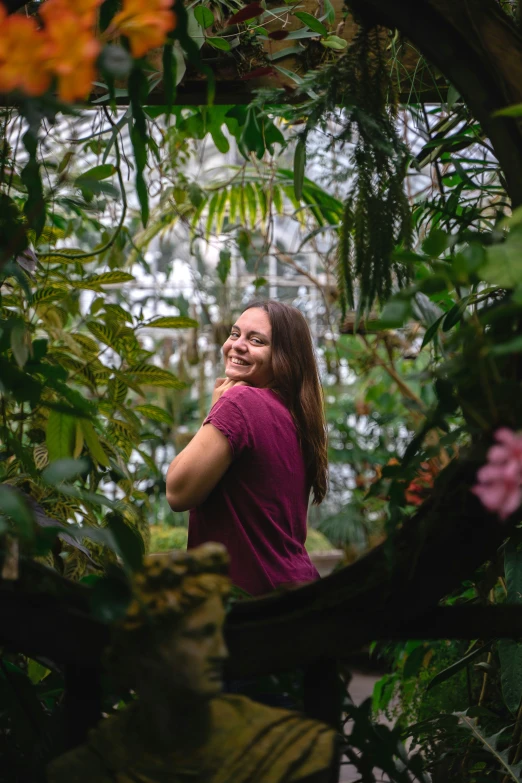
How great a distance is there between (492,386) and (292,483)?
78cm

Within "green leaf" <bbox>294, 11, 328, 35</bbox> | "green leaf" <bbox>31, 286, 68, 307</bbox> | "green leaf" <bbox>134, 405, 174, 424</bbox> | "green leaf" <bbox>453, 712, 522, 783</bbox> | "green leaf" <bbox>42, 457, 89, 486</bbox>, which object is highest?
"green leaf" <bbox>294, 11, 328, 35</bbox>

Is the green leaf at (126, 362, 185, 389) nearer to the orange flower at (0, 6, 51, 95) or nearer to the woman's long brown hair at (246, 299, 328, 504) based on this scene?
the woman's long brown hair at (246, 299, 328, 504)

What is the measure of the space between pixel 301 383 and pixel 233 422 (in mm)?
260

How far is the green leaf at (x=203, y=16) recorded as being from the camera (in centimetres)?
140

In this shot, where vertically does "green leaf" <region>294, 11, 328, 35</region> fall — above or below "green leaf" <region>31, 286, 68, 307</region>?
above

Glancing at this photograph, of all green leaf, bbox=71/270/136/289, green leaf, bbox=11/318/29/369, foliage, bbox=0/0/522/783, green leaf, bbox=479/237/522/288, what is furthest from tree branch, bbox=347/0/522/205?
green leaf, bbox=71/270/136/289

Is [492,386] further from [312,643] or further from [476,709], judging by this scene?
[476,709]

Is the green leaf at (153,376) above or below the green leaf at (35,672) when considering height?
above

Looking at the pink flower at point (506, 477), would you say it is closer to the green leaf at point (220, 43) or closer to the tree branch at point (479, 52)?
the tree branch at point (479, 52)

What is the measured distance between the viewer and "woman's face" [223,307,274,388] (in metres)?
1.55

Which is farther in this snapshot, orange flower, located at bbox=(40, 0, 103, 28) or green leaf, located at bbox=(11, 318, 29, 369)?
green leaf, located at bbox=(11, 318, 29, 369)

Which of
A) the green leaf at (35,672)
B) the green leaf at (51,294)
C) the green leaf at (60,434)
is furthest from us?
the green leaf at (51,294)

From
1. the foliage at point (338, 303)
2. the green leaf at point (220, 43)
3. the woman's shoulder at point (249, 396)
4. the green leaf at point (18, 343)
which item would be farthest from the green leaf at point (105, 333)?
the green leaf at point (18, 343)

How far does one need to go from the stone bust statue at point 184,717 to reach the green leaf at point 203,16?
3.36 feet
